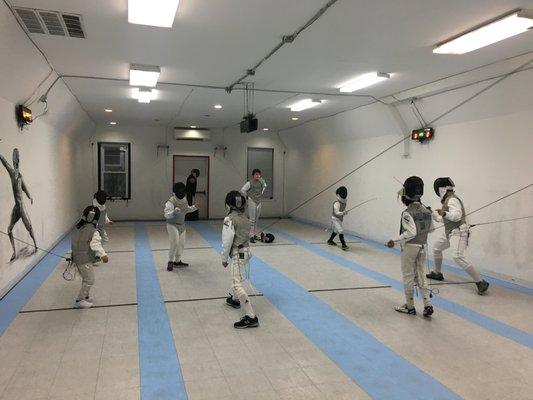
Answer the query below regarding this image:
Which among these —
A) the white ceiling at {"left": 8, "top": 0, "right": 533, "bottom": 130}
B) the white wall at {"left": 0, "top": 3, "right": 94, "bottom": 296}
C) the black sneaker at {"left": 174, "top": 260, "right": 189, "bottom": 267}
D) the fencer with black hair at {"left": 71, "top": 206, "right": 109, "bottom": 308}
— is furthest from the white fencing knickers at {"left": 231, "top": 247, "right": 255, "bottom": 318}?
the white wall at {"left": 0, "top": 3, "right": 94, "bottom": 296}

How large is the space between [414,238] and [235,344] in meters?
2.34

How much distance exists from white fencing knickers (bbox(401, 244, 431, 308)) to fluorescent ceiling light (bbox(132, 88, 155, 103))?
5.46 meters

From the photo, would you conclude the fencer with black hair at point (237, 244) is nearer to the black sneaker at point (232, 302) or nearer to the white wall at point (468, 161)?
the black sneaker at point (232, 302)

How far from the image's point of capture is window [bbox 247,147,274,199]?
46.9 feet

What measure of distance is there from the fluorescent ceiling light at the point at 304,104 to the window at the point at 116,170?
6.31m

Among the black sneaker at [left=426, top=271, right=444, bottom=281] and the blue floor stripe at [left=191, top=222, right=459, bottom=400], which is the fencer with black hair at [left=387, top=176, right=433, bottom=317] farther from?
the black sneaker at [left=426, top=271, right=444, bottom=281]

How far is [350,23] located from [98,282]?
15.6ft

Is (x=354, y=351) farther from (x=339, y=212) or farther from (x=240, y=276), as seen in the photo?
(x=339, y=212)

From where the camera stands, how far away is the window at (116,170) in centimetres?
1288

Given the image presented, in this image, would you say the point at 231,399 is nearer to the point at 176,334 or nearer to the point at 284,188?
the point at 176,334

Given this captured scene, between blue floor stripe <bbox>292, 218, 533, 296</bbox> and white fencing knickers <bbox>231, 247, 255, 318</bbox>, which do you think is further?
blue floor stripe <bbox>292, 218, 533, 296</bbox>

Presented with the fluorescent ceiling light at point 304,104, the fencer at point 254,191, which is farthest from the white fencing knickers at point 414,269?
the fencer at point 254,191

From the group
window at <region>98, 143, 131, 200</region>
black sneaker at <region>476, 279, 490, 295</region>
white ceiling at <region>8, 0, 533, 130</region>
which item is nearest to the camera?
white ceiling at <region>8, 0, 533, 130</region>

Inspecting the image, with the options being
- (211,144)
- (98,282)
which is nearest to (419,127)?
(98,282)
